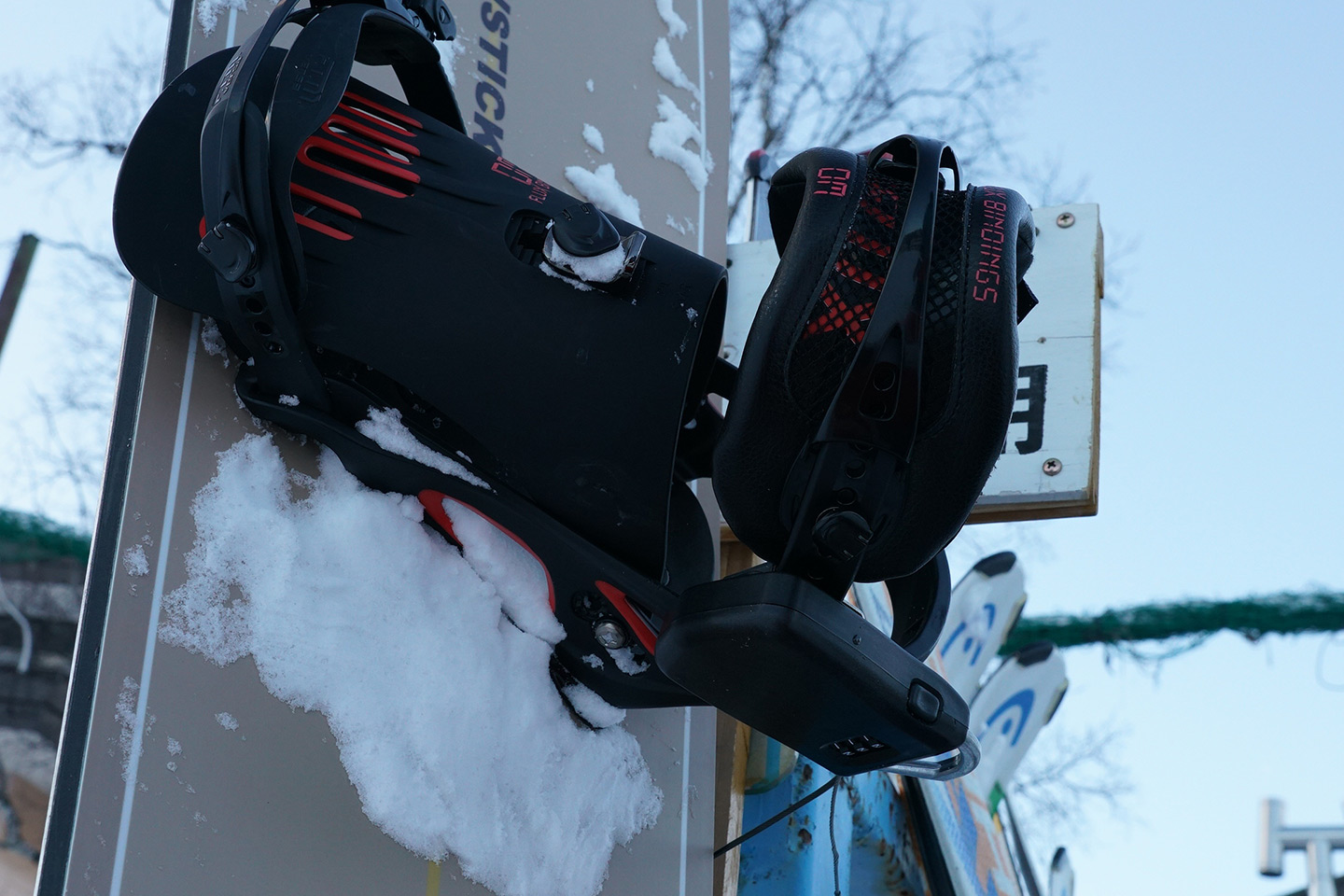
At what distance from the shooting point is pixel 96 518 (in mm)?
971

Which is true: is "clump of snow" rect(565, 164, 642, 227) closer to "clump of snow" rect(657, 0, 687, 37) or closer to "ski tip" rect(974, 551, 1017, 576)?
→ "clump of snow" rect(657, 0, 687, 37)

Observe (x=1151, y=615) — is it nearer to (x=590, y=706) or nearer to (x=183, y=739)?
(x=590, y=706)

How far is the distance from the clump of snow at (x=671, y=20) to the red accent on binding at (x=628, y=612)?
3.35ft

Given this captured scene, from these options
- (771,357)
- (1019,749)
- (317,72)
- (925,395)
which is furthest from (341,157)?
(1019,749)

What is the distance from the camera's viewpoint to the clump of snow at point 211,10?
1.14m

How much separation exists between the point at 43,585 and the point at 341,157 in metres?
5.21

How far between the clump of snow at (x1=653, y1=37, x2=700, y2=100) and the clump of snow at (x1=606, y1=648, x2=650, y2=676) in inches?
37.3

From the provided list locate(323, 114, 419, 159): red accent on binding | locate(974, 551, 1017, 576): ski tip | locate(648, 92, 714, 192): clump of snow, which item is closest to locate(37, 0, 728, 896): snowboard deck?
locate(323, 114, 419, 159): red accent on binding

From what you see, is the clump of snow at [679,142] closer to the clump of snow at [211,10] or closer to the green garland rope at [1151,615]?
the clump of snow at [211,10]

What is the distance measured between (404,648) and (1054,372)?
107 centimetres

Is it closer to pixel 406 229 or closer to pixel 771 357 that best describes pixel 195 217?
pixel 406 229

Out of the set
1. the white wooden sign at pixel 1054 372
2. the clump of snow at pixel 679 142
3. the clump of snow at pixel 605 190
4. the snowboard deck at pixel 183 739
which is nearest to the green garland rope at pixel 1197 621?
the white wooden sign at pixel 1054 372

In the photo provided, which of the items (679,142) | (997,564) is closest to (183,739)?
(679,142)

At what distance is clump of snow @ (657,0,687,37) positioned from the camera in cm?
176
